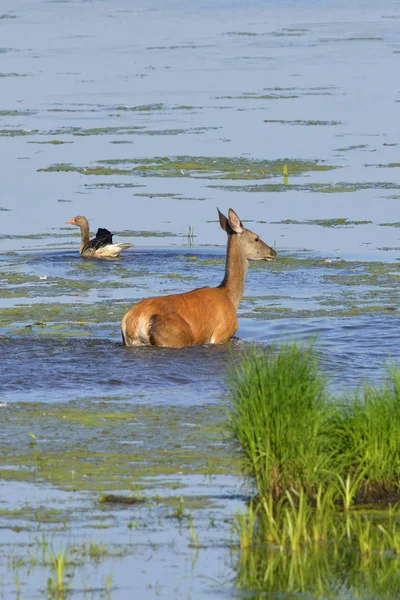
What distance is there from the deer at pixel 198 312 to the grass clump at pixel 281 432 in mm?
3965

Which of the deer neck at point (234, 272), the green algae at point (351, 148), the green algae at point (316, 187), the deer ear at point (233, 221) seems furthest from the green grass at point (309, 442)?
the green algae at point (351, 148)

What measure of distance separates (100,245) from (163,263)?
949mm

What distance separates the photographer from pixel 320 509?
641cm

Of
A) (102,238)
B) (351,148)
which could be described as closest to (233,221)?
(102,238)

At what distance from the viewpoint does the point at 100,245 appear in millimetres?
15930

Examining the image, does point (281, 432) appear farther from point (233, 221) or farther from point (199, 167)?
point (199, 167)

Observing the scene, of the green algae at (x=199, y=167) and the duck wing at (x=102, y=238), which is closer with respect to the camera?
the duck wing at (x=102, y=238)

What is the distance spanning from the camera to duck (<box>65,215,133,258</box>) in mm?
15859

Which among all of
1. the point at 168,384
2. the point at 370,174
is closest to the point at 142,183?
the point at 370,174

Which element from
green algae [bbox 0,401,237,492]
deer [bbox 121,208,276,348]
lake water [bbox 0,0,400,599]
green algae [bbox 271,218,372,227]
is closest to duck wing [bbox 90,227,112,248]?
lake water [bbox 0,0,400,599]

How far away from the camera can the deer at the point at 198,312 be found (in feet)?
35.5

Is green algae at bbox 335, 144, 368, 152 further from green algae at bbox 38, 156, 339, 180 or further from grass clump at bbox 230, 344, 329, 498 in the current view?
grass clump at bbox 230, 344, 329, 498

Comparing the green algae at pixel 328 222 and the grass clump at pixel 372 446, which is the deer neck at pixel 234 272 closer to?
the grass clump at pixel 372 446

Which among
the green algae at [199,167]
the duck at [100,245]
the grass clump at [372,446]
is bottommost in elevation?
the grass clump at [372,446]
